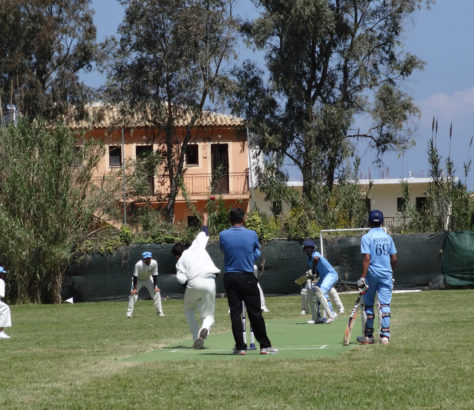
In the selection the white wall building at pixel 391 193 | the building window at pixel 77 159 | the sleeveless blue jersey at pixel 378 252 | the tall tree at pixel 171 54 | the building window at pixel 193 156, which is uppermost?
the tall tree at pixel 171 54

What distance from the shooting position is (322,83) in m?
41.8

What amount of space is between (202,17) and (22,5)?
809cm

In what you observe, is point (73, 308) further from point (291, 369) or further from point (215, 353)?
point (291, 369)

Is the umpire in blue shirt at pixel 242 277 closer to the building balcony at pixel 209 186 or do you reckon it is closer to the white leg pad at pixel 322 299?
the white leg pad at pixel 322 299

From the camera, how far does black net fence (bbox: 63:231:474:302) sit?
3203 centimetres

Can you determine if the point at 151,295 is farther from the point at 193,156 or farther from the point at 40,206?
the point at 193,156

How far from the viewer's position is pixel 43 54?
42.5 meters

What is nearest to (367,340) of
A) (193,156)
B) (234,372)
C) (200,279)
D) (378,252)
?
(378,252)

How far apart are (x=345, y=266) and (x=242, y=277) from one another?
20.0 metres

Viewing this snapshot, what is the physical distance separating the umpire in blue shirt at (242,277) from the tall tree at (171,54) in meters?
28.0

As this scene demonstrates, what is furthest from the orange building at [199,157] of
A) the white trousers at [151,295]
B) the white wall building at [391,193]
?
the white trousers at [151,295]

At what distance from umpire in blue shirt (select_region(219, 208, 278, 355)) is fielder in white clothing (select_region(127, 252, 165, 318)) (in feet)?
34.1

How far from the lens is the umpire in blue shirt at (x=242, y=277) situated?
12531mm

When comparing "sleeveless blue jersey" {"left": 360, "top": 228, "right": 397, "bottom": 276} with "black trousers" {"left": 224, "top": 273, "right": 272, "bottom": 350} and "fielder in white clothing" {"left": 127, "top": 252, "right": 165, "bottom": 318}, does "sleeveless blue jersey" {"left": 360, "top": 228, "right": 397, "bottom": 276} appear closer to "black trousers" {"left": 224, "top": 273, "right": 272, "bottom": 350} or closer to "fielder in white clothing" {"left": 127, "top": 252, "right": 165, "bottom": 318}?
"black trousers" {"left": 224, "top": 273, "right": 272, "bottom": 350}
